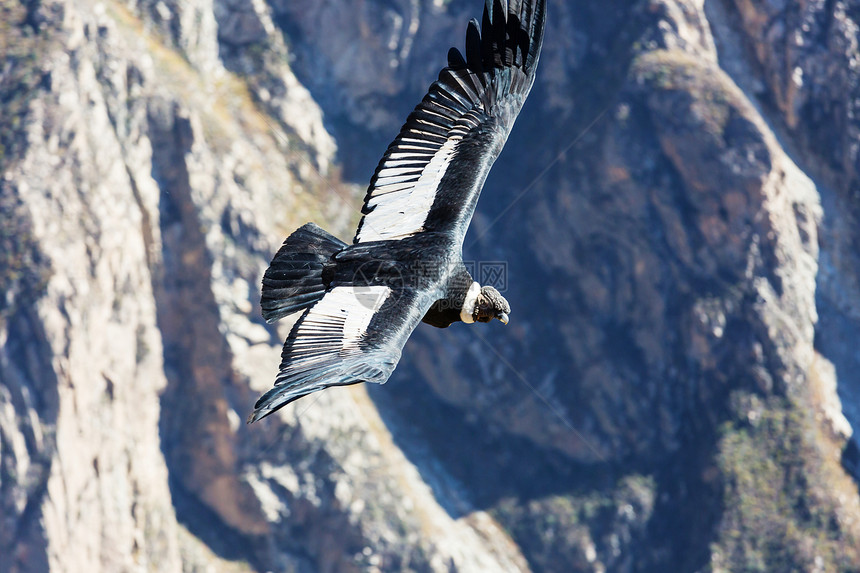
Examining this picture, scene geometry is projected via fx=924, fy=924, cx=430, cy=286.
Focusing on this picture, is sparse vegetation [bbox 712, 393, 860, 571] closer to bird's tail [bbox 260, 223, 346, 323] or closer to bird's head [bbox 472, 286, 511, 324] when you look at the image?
bird's head [bbox 472, 286, 511, 324]

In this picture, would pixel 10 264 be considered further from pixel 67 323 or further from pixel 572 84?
pixel 572 84

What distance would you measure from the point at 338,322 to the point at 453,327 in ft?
128

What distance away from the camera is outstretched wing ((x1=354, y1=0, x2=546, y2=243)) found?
1090cm

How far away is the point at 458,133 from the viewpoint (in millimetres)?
11523

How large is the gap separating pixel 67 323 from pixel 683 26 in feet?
110

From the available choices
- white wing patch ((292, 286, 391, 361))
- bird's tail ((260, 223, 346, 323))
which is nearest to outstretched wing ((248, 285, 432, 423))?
white wing patch ((292, 286, 391, 361))

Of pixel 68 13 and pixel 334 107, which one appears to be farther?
pixel 334 107

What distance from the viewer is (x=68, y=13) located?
37906 mm

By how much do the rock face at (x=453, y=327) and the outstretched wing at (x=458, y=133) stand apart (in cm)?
2838

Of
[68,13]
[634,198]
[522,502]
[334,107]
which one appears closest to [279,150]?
[334,107]

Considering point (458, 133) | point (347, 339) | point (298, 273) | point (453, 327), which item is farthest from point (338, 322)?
point (453, 327)

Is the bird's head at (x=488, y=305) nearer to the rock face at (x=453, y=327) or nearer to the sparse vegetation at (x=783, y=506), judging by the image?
the rock face at (x=453, y=327)

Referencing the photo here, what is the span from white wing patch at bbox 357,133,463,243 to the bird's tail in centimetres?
50

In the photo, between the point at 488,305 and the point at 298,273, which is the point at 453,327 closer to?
the point at 488,305
